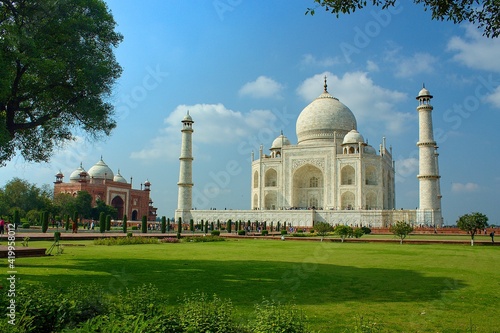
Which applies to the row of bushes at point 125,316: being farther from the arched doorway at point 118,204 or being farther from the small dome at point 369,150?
the arched doorway at point 118,204

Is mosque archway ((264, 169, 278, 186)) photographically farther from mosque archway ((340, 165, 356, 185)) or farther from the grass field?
the grass field

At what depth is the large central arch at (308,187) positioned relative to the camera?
43469 millimetres

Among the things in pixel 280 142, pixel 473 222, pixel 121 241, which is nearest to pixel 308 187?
pixel 280 142

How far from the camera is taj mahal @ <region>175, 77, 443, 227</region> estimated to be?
35375 millimetres

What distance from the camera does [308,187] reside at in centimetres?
4469

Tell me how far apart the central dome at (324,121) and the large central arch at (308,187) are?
10.6ft

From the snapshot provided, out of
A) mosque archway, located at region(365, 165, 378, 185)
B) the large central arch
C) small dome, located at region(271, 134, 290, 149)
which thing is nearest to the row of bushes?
mosque archway, located at region(365, 165, 378, 185)

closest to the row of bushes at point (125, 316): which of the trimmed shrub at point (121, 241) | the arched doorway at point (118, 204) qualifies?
the trimmed shrub at point (121, 241)

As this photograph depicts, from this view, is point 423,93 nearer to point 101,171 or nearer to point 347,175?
point 347,175

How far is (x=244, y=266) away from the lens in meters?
9.52

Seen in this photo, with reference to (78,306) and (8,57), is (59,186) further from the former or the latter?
(78,306)

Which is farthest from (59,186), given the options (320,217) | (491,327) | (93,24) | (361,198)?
(491,327)

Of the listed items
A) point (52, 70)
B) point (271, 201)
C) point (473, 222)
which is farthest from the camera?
point (271, 201)

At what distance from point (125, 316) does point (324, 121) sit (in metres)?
43.5
